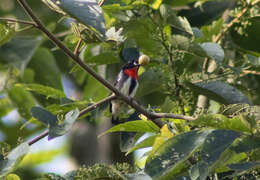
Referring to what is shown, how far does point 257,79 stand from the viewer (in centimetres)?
332

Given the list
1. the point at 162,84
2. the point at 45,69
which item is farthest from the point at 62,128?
the point at 45,69

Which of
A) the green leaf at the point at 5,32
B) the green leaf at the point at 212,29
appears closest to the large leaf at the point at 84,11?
the green leaf at the point at 5,32

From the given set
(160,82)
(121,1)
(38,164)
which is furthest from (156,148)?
(38,164)

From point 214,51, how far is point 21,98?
194cm

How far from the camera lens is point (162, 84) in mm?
2758

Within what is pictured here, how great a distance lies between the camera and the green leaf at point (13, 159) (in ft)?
5.39

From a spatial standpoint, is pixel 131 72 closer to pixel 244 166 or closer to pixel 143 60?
pixel 143 60

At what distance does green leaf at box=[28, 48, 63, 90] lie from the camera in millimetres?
3600

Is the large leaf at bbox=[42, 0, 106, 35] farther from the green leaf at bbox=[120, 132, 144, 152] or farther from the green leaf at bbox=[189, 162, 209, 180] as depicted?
the green leaf at bbox=[120, 132, 144, 152]

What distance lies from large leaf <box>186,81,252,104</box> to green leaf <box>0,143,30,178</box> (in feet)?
4.15

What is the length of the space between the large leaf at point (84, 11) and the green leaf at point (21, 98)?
194 cm

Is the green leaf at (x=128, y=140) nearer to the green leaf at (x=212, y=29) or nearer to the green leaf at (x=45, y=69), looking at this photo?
the green leaf at (x=212, y=29)

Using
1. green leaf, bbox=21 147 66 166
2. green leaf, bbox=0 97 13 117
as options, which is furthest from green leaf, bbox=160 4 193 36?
green leaf, bbox=21 147 66 166

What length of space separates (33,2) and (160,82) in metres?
3.04
